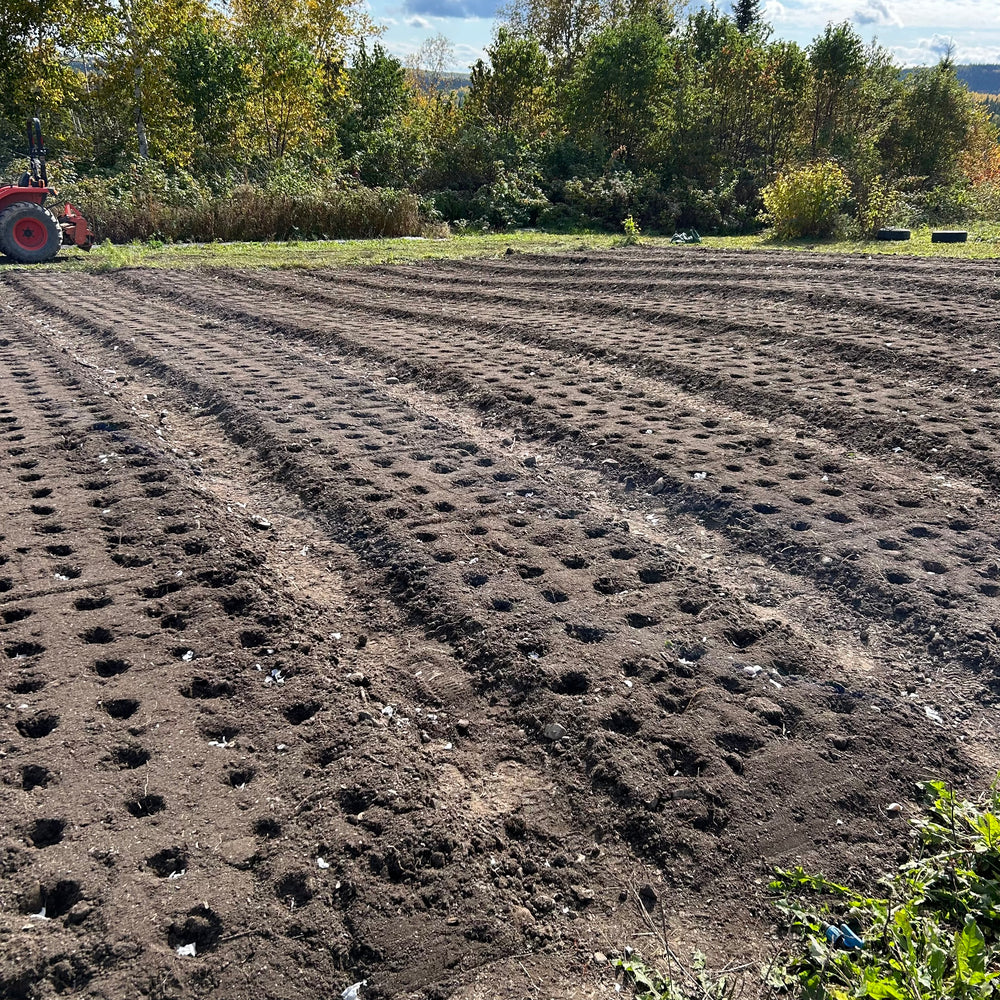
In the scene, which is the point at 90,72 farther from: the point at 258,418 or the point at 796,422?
the point at 796,422

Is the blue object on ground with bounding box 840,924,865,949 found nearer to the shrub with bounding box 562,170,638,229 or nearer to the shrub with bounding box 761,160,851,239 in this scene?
the shrub with bounding box 761,160,851,239

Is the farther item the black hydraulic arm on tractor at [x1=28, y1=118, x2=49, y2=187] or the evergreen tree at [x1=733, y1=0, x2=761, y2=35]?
the evergreen tree at [x1=733, y1=0, x2=761, y2=35]

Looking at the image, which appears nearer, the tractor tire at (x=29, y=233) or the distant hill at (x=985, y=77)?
the tractor tire at (x=29, y=233)

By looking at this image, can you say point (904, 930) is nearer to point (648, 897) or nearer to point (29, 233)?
point (648, 897)

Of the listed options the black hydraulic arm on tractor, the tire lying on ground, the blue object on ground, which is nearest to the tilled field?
the blue object on ground

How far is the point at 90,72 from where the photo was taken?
22.6 metres

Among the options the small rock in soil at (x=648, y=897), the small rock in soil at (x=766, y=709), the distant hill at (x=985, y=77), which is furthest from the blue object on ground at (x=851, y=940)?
the distant hill at (x=985, y=77)

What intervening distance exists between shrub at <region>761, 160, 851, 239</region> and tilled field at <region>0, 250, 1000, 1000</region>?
11.0m

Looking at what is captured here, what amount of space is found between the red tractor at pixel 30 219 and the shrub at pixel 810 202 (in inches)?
518

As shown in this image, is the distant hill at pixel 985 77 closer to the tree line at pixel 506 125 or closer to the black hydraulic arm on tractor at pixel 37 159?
the tree line at pixel 506 125

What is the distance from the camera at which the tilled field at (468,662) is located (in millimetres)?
2000

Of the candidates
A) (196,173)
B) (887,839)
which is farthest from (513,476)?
(196,173)

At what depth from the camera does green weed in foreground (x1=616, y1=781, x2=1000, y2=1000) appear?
1656 mm

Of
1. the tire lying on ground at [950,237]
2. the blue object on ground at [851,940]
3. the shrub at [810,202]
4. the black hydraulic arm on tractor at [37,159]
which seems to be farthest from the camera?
the shrub at [810,202]
